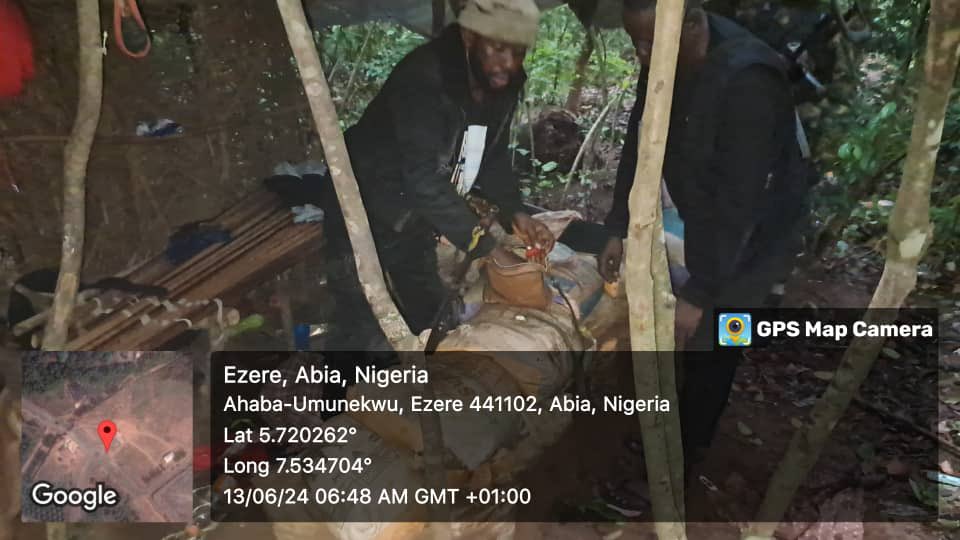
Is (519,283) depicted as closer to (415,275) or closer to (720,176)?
(415,275)

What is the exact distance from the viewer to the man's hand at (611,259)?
5.48ft

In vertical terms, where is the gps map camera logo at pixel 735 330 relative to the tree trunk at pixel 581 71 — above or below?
below

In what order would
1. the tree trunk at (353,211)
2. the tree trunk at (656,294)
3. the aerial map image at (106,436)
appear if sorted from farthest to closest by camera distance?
the aerial map image at (106,436), the tree trunk at (353,211), the tree trunk at (656,294)

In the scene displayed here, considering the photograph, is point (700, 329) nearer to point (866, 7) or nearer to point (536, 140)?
point (536, 140)

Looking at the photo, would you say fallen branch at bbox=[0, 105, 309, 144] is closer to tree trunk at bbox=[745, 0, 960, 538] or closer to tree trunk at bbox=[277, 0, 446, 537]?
tree trunk at bbox=[277, 0, 446, 537]

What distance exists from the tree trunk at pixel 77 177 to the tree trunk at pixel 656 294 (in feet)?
4.19

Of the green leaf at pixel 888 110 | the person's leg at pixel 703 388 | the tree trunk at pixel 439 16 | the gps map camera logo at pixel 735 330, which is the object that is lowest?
the person's leg at pixel 703 388

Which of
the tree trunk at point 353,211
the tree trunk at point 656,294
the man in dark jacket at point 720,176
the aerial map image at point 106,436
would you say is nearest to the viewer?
the tree trunk at point 656,294

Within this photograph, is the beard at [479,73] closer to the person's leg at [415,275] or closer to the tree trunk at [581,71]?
the tree trunk at [581,71]

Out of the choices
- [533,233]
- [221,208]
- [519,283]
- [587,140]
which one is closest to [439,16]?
[587,140]

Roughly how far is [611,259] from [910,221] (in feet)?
2.17

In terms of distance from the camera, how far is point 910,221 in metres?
1.27

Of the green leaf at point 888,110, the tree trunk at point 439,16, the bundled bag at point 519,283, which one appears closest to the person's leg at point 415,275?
the bundled bag at point 519,283

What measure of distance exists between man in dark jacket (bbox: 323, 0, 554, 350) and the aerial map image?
0.43 m
